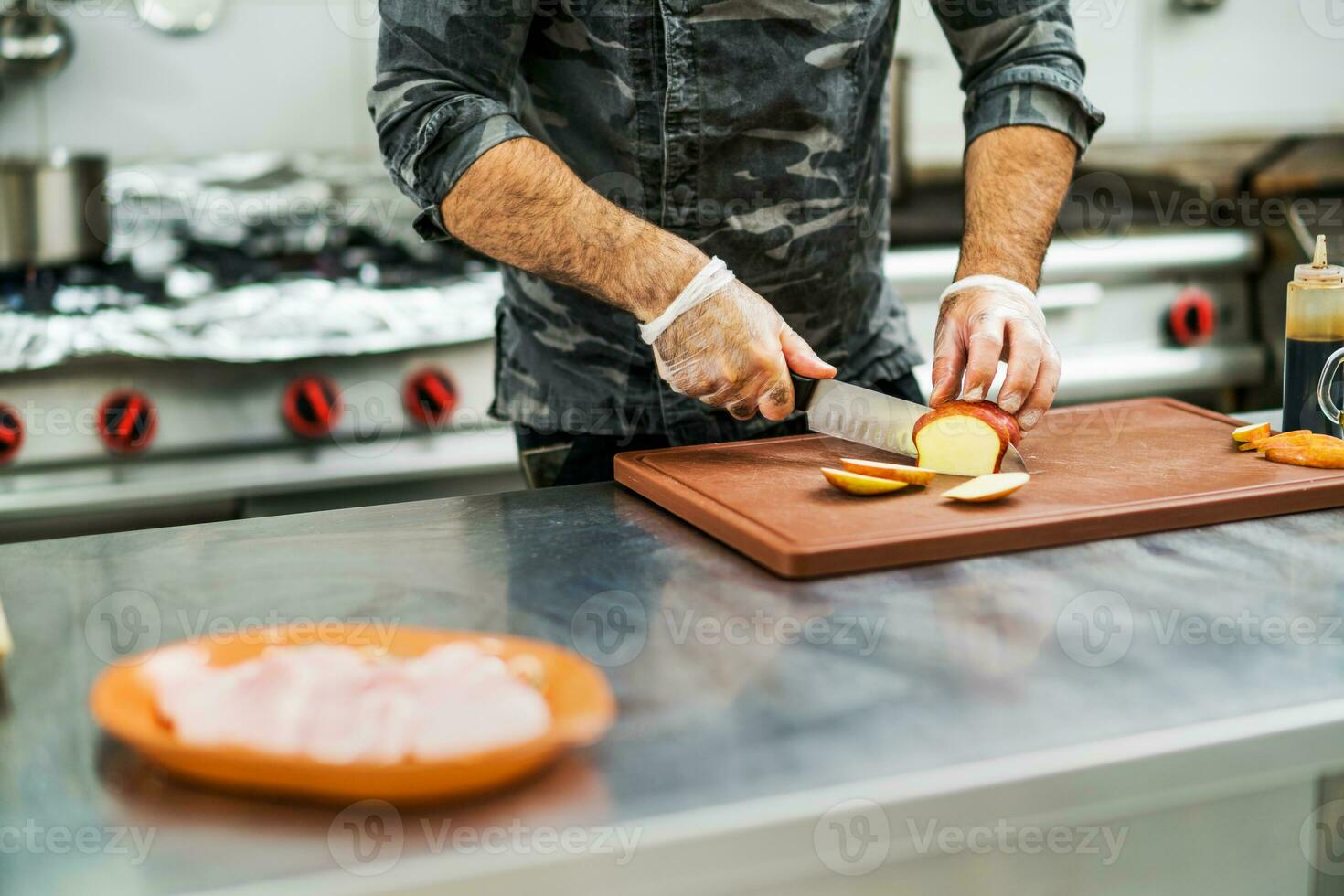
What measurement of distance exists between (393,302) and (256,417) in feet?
0.97

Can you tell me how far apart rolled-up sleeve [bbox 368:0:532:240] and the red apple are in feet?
1.64

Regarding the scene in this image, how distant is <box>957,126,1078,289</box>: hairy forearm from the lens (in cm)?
146

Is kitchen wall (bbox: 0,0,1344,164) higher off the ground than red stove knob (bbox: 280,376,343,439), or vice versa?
kitchen wall (bbox: 0,0,1344,164)

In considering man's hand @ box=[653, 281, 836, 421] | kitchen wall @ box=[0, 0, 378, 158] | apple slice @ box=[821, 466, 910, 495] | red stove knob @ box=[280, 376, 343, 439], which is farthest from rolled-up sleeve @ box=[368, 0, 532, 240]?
kitchen wall @ box=[0, 0, 378, 158]

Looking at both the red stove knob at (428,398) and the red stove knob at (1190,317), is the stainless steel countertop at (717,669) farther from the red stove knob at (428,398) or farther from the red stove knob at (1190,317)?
the red stove knob at (1190,317)

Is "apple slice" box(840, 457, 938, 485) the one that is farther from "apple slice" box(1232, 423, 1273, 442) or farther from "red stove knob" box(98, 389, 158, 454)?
"red stove knob" box(98, 389, 158, 454)

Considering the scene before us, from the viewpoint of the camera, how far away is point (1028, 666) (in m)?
0.79

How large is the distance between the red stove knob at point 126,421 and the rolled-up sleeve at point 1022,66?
4.05 ft

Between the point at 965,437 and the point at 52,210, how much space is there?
1711mm

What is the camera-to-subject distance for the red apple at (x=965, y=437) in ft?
3.84

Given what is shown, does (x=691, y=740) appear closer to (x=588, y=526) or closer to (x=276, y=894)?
(x=276, y=894)

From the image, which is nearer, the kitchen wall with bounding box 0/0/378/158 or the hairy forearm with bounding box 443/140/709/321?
the hairy forearm with bounding box 443/140/709/321

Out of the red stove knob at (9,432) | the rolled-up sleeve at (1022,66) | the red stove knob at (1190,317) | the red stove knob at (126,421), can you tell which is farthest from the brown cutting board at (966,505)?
the red stove knob at (1190,317)

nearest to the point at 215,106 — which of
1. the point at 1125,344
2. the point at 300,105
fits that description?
the point at 300,105
